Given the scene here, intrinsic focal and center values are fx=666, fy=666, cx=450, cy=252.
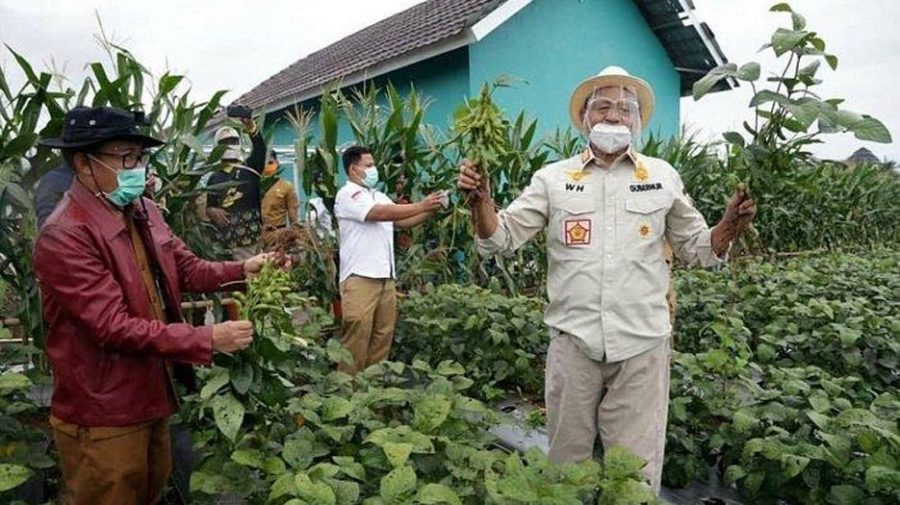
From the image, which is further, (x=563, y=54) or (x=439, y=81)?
(x=563, y=54)

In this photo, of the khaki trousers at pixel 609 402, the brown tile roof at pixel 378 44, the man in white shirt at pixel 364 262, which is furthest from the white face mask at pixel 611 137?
the brown tile roof at pixel 378 44

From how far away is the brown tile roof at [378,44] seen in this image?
28.7 ft

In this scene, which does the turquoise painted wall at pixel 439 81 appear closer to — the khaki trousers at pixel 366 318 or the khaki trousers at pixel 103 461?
the khaki trousers at pixel 366 318

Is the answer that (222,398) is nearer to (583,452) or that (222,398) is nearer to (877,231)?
(583,452)

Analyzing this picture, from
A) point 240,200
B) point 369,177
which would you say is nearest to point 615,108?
point 369,177

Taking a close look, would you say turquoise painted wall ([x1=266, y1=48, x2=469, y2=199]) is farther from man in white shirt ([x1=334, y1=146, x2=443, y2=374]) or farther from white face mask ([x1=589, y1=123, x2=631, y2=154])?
white face mask ([x1=589, y1=123, x2=631, y2=154])

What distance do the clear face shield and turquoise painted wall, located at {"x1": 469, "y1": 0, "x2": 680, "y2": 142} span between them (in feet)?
20.4

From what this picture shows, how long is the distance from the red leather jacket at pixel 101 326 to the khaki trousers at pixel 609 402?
125 centimetres

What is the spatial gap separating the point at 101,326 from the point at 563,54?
29.7ft

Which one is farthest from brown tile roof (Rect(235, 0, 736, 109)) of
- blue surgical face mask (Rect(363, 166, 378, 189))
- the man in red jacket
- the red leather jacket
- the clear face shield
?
the red leather jacket

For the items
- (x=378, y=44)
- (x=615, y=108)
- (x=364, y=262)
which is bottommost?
(x=364, y=262)

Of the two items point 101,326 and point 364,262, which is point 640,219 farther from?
point 364,262

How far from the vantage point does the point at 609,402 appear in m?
2.43

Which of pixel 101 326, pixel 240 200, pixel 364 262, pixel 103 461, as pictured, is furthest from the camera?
pixel 240 200
